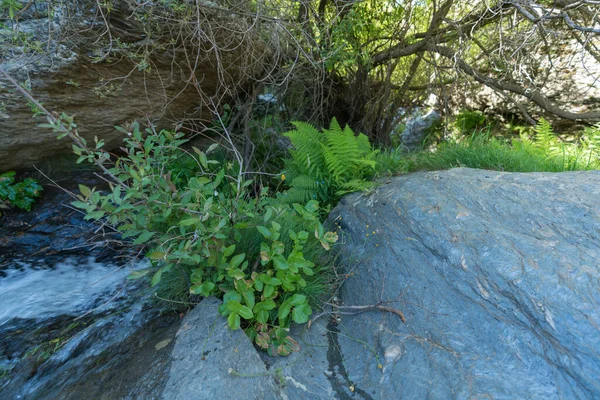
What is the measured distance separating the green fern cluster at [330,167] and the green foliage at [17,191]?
3.38m

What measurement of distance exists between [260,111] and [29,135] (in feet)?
8.75

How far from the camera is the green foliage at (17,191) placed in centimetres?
427

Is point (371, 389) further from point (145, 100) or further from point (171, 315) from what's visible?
point (145, 100)

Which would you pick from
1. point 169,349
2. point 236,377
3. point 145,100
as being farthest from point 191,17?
point 236,377

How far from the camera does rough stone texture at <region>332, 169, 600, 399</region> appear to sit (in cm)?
152

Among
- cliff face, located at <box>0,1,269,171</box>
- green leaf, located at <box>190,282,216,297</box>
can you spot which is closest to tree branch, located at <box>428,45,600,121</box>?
cliff face, located at <box>0,1,269,171</box>

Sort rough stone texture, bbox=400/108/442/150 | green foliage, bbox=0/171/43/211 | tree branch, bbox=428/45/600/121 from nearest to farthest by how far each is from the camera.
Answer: tree branch, bbox=428/45/600/121 → green foliage, bbox=0/171/43/211 → rough stone texture, bbox=400/108/442/150

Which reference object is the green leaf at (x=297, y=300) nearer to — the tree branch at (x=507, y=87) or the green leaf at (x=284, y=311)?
the green leaf at (x=284, y=311)

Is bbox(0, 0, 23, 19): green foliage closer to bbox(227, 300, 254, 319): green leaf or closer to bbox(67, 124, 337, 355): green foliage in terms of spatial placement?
bbox(67, 124, 337, 355): green foliage

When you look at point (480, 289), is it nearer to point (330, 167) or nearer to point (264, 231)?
point (264, 231)

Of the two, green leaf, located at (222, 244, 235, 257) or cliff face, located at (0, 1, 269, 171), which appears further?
cliff face, located at (0, 1, 269, 171)

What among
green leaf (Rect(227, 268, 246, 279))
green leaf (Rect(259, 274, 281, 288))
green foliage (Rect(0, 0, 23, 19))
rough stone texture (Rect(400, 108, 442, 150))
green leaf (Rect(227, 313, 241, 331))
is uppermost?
green foliage (Rect(0, 0, 23, 19))

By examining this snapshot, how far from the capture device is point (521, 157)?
3.32 m

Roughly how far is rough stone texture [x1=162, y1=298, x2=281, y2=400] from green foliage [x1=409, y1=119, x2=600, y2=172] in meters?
2.46
